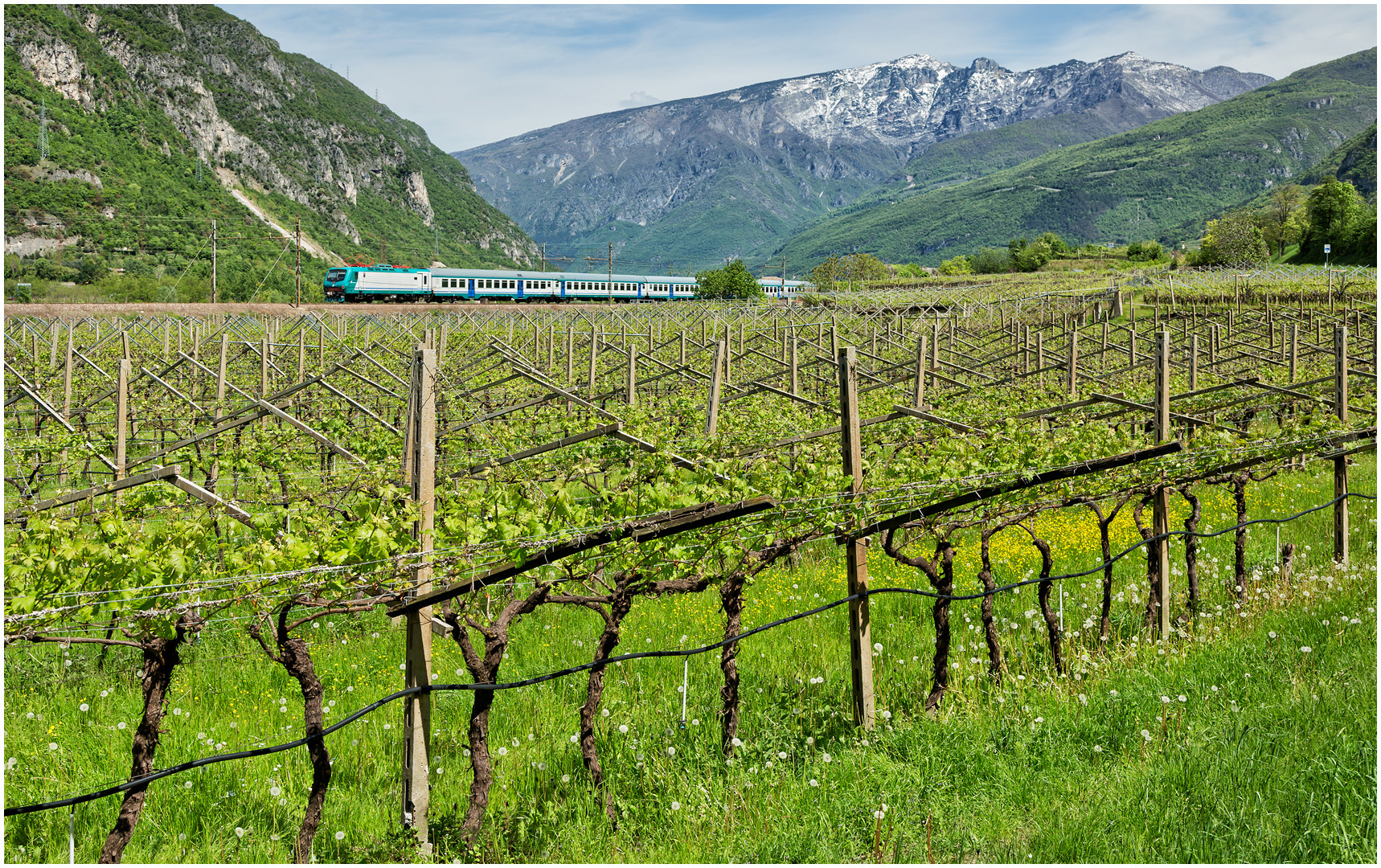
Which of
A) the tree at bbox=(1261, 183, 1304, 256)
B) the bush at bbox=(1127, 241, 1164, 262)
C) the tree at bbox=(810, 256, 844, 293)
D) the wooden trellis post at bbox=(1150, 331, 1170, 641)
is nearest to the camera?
the wooden trellis post at bbox=(1150, 331, 1170, 641)

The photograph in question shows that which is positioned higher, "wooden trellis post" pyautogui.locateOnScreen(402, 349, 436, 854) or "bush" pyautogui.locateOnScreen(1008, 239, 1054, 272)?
"bush" pyautogui.locateOnScreen(1008, 239, 1054, 272)

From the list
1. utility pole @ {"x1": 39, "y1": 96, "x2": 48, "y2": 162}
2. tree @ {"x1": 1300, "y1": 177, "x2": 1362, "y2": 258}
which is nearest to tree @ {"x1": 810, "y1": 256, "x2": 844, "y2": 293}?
tree @ {"x1": 1300, "y1": 177, "x2": 1362, "y2": 258}

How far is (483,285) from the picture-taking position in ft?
177

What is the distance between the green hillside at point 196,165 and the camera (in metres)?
62.4

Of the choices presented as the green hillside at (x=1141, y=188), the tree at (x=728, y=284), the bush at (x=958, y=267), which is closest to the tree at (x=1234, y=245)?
the bush at (x=958, y=267)

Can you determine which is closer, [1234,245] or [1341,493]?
[1341,493]

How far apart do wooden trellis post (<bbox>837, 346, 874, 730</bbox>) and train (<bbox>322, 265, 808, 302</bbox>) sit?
1934 inches

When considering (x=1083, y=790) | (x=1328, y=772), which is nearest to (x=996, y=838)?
(x=1083, y=790)

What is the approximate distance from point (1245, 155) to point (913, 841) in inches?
8019

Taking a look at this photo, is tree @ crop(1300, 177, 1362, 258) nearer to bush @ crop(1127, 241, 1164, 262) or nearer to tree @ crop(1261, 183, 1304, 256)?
tree @ crop(1261, 183, 1304, 256)

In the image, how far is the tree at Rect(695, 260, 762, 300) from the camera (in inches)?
2586


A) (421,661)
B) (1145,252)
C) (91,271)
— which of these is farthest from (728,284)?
(421,661)

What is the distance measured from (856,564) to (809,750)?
928 mm

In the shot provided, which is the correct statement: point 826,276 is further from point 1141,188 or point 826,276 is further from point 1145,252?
point 1141,188
